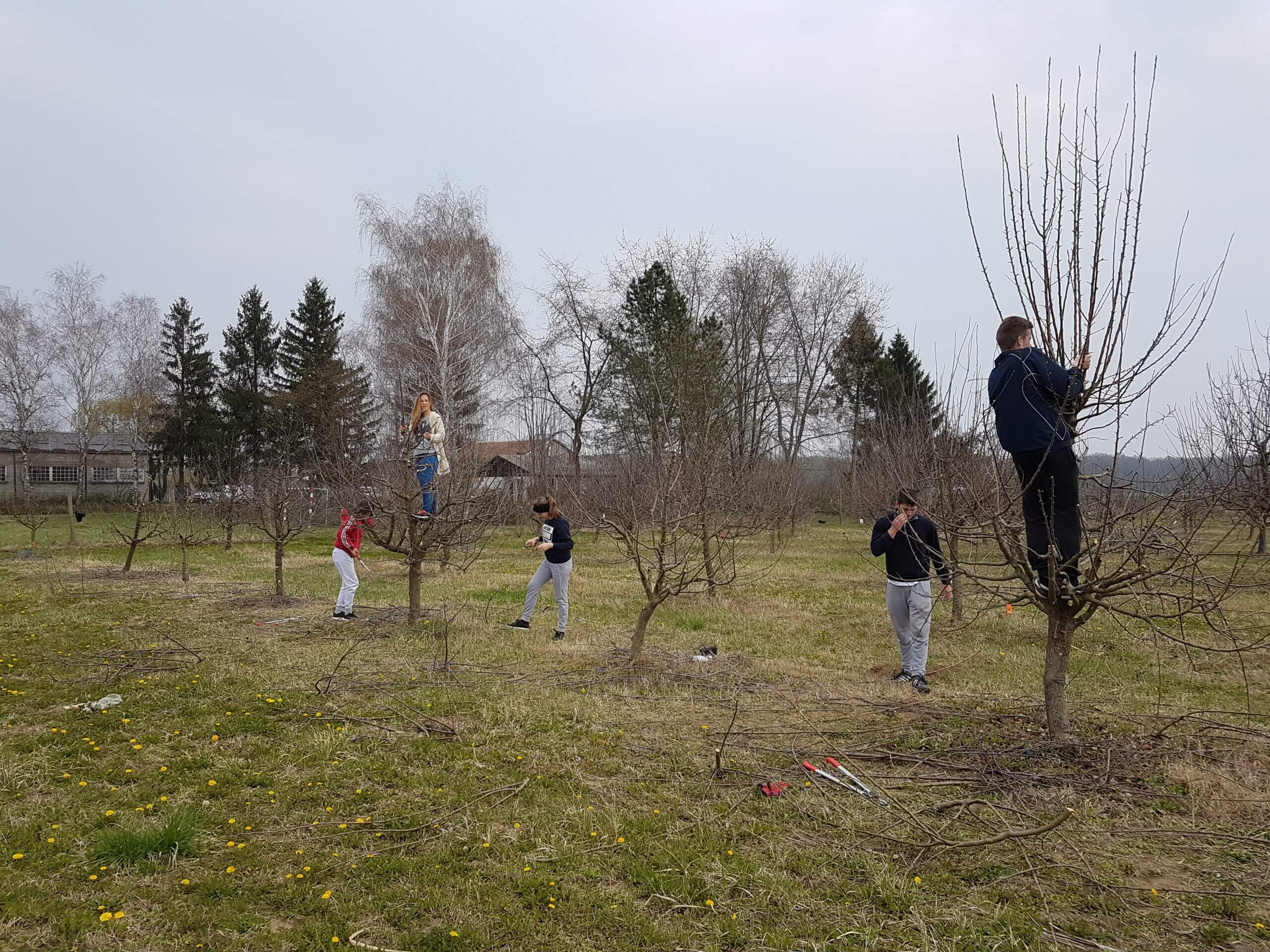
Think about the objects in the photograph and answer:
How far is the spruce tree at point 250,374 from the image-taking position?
3656 centimetres

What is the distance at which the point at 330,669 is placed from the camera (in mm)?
7262

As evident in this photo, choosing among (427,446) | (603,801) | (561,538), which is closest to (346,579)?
(427,446)

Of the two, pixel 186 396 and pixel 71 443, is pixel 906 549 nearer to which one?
pixel 186 396

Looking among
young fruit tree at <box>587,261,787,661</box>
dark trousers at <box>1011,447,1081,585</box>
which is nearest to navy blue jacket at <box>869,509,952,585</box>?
young fruit tree at <box>587,261,787,661</box>

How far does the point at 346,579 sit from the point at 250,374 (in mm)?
34495

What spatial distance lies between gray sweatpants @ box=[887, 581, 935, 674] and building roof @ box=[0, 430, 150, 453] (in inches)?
1626

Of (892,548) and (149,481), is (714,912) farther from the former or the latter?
(149,481)

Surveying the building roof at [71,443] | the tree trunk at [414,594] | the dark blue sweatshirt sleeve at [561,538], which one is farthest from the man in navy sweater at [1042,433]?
the building roof at [71,443]

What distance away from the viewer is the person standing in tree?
9312mm

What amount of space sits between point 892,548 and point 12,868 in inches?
249

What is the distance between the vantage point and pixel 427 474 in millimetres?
9430

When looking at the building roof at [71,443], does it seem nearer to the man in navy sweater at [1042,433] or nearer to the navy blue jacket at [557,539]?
→ the navy blue jacket at [557,539]

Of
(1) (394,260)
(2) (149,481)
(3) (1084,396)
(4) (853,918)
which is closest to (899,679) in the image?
(3) (1084,396)

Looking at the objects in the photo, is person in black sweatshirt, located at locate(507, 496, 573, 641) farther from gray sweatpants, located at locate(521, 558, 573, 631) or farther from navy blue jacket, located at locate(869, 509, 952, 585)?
navy blue jacket, located at locate(869, 509, 952, 585)
